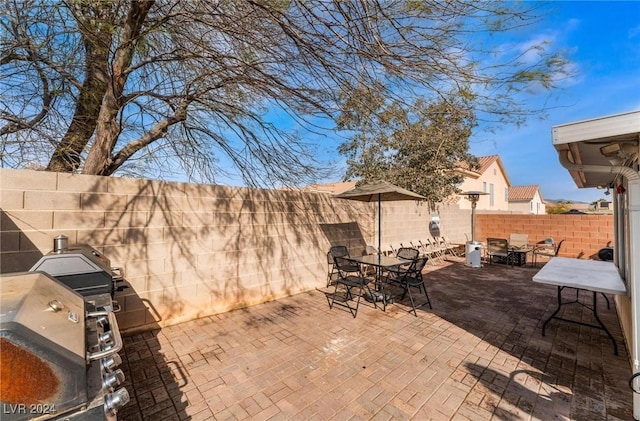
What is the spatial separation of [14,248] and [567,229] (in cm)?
1424

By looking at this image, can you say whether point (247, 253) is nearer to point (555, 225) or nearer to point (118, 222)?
point (118, 222)

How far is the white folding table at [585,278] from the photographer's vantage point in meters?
3.31

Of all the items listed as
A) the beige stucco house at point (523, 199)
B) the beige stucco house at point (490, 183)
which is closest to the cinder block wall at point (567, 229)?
the beige stucco house at point (490, 183)

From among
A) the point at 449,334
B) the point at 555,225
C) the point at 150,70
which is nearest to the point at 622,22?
the point at 449,334

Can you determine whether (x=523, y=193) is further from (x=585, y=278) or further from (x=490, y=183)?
(x=585, y=278)

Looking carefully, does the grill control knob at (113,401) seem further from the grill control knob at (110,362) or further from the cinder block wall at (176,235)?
the cinder block wall at (176,235)

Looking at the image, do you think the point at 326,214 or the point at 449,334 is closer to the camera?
the point at 449,334

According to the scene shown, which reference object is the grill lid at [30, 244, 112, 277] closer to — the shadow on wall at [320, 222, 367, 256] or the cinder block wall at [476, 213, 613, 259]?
the shadow on wall at [320, 222, 367, 256]

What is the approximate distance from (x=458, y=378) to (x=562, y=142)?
2.41 metres

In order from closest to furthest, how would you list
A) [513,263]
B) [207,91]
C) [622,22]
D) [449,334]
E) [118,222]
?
[622,22]
[118,222]
[449,334]
[207,91]
[513,263]

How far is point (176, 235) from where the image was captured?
13.5 ft

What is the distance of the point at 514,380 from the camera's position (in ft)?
9.39

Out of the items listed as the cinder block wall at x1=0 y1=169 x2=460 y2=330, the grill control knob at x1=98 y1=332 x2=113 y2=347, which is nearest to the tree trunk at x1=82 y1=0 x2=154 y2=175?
the cinder block wall at x1=0 y1=169 x2=460 y2=330

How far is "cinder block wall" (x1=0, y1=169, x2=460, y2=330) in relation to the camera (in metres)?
3.05
